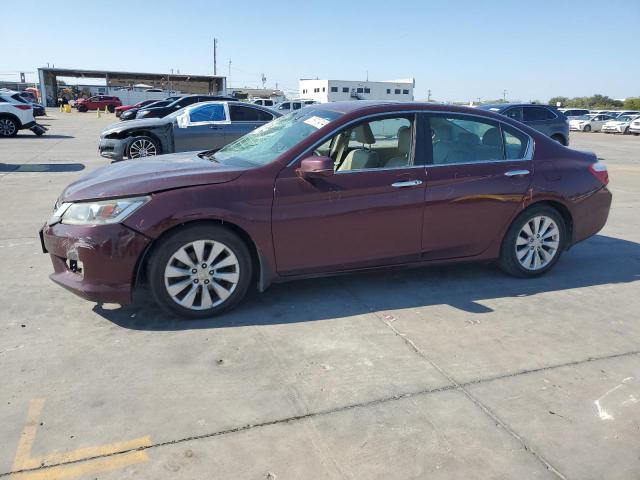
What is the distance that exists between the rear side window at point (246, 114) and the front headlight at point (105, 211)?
29.3 feet

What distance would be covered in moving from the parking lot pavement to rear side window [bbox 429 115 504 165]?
1154mm

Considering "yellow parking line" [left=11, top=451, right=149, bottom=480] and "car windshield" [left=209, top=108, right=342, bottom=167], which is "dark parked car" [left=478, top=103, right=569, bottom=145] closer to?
"car windshield" [left=209, top=108, right=342, bottom=167]

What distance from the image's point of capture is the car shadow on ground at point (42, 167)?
11670 millimetres

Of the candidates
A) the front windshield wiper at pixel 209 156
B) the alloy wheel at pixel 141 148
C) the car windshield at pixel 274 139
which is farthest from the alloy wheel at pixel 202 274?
the alloy wheel at pixel 141 148

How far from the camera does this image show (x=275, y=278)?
4.21 meters

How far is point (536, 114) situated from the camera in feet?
53.2

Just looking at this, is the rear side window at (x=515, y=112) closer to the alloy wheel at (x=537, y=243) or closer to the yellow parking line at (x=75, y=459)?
the alloy wheel at (x=537, y=243)

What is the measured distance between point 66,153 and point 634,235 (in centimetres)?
1419

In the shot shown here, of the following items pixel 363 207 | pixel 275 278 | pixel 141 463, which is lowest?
pixel 141 463

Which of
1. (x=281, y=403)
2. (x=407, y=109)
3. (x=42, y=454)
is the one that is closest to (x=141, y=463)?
(x=42, y=454)

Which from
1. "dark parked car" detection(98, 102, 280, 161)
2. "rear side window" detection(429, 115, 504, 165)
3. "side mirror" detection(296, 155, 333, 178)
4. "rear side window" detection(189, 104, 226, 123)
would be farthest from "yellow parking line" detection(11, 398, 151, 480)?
"rear side window" detection(189, 104, 226, 123)

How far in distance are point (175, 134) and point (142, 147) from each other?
2.52 feet

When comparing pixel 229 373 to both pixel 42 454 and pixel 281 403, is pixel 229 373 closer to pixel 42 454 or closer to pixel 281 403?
pixel 281 403

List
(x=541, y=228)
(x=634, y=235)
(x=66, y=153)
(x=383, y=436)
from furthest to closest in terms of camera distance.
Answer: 1. (x=66, y=153)
2. (x=634, y=235)
3. (x=541, y=228)
4. (x=383, y=436)
